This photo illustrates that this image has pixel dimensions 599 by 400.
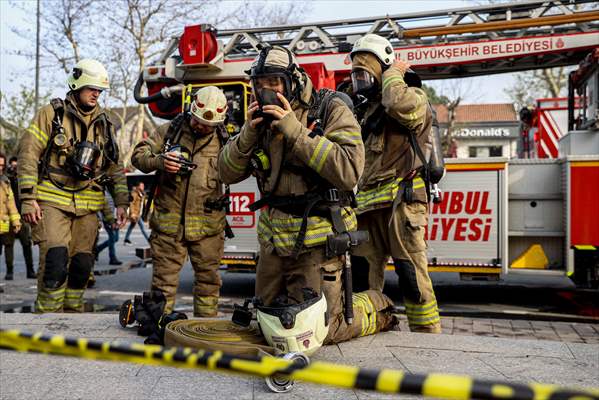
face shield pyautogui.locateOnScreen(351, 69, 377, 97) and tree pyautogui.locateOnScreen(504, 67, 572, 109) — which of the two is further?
tree pyautogui.locateOnScreen(504, 67, 572, 109)

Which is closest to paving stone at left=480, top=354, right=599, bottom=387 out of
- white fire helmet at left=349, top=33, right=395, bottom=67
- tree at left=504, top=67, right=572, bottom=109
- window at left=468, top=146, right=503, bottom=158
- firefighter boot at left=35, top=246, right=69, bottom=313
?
white fire helmet at left=349, top=33, right=395, bottom=67

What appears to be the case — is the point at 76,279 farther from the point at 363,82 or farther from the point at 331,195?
the point at 363,82

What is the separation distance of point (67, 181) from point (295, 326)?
8.22 ft

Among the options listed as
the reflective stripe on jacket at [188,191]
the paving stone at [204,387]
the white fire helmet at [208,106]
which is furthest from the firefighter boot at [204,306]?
the paving stone at [204,387]

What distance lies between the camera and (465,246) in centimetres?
655

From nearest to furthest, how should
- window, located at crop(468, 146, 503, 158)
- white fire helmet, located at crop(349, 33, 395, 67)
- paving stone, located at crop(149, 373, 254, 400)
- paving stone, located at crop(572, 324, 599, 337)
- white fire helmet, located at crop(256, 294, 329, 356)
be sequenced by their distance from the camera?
paving stone, located at crop(149, 373, 254, 400)
white fire helmet, located at crop(256, 294, 329, 356)
white fire helmet, located at crop(349, 33, 395, 67)
paving stone, located at crop(572, 324, 599, 337)
window, located at crop(468, 146, 503, 158)

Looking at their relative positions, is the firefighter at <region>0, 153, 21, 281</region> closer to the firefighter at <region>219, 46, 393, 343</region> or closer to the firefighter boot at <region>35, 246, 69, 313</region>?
the firefighter boot at <region>35, 246, 69, 313</region>

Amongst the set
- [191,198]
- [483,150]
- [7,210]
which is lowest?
[7,210]

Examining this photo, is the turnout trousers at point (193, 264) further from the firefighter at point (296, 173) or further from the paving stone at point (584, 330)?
the paving stone at point (584, 330)

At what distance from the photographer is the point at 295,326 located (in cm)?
290

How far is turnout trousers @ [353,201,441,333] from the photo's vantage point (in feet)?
12.9

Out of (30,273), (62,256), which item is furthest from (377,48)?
(30,273)

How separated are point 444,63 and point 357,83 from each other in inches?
144

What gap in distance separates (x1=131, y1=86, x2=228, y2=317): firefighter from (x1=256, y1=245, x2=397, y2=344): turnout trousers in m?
1.21
